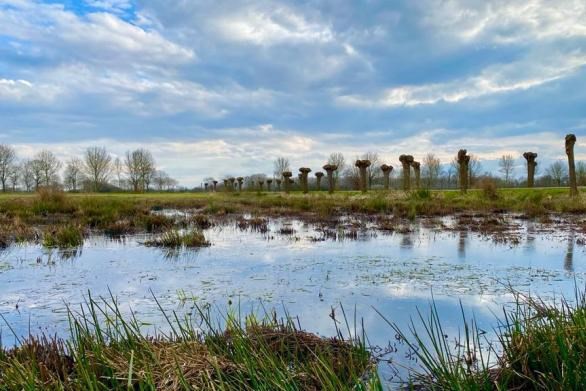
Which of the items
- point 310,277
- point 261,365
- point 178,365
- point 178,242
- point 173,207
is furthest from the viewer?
point 173,207

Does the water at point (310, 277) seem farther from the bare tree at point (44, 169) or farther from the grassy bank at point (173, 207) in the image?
the bare tree at point (44, 169)

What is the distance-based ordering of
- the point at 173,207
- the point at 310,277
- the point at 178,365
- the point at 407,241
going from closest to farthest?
1. the point at 178,365
2. the point at 310,277
3. the point at 407,241
4. the point at 173,207

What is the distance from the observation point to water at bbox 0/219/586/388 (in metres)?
5.80

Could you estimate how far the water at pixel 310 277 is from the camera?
5801 millimetres

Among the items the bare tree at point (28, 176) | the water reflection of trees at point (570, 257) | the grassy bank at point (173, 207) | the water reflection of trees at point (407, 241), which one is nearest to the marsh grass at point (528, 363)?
the water reflection of trees at point (570, 257)

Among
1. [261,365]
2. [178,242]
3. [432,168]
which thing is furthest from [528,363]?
[432,168]

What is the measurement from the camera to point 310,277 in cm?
794

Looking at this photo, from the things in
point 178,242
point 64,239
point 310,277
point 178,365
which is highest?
point 178,365

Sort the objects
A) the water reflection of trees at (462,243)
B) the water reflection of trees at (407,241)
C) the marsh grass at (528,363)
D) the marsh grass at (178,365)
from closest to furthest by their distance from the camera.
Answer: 1. the marsh grass at (528,363)
2. the marsh grass at (178,365)
3. the water reflection of trees at (462,243)
4. the water reflection of trees at (407,241)

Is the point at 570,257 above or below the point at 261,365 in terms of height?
below

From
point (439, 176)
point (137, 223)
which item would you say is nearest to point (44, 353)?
point (137, 223)

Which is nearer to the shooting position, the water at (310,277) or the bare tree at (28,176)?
the water at (310,277)

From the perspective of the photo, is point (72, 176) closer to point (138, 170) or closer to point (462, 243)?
point (138, 170)

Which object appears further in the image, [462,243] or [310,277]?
[462,243]
